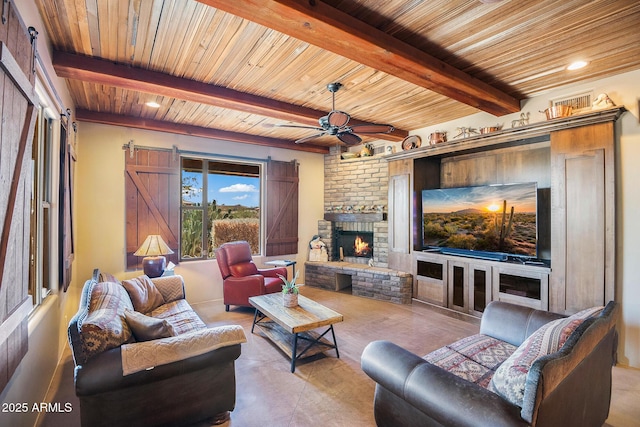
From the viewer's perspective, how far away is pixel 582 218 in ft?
10.1

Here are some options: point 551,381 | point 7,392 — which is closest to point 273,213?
point 7,392

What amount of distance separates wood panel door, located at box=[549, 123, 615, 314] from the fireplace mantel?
255cm

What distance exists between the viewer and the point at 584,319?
176 cm

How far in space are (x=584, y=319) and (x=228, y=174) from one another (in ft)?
16.6

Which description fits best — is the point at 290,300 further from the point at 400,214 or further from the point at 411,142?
the point at 411,142

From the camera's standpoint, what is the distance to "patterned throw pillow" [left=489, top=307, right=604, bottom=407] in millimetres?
1387

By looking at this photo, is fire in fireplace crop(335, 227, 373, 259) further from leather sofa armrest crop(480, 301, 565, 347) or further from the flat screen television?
leather sofa armrest crop(480, 301, 565, 347)

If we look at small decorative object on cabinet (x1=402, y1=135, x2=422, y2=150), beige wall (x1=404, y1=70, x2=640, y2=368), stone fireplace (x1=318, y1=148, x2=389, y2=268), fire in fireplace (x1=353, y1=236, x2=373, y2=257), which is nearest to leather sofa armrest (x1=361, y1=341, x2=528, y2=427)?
beige wall (x1=404, y1=70, x2=640, y2=368)

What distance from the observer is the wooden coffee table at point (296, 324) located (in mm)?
2766


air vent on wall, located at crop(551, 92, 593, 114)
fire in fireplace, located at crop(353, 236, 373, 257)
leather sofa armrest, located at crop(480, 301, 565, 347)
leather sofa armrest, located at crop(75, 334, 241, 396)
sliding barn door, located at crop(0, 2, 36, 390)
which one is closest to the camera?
sliding barn door, located at crop(0, 2, 36, 390)

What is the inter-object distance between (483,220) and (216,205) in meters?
4.19

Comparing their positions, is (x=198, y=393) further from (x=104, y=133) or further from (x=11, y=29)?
(x=104, y=133)

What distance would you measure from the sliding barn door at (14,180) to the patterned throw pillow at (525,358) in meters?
2.26

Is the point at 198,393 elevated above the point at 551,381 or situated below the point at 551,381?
below
